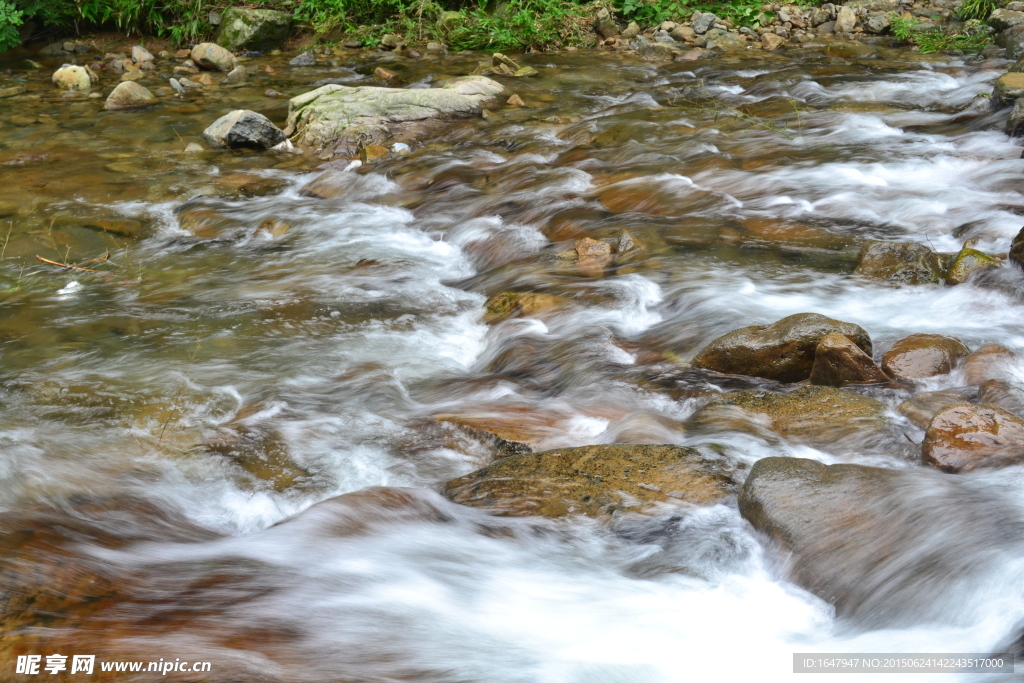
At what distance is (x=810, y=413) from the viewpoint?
3.34m

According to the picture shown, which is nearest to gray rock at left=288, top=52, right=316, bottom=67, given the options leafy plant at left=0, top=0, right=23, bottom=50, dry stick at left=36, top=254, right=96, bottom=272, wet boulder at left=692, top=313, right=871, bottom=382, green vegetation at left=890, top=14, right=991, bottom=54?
leafy plant at left=0, top=0, right=23, bottom=50

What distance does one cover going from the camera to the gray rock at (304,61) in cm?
1116

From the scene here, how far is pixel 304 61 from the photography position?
11.2 meters

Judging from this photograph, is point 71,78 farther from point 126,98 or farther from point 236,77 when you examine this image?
point 236,77

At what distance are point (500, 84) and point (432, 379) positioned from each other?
6.19 m

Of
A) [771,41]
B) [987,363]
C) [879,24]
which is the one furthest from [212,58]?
[987,363]

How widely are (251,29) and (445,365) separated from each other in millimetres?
9389

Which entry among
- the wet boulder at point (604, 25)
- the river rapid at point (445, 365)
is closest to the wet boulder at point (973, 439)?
the river rapid at point (445, 365)

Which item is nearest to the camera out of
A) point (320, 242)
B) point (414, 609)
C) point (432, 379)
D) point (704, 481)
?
point (414, 609)

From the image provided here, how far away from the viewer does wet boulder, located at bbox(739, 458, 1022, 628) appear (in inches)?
93.8

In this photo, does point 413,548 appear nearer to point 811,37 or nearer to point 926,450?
point 926,450

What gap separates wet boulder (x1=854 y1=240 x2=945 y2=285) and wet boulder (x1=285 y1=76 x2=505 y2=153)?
194 inches

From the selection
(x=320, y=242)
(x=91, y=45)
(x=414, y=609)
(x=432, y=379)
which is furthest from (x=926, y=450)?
(x=91, y=45)

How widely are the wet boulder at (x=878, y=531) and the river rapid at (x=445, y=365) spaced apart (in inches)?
1.0
